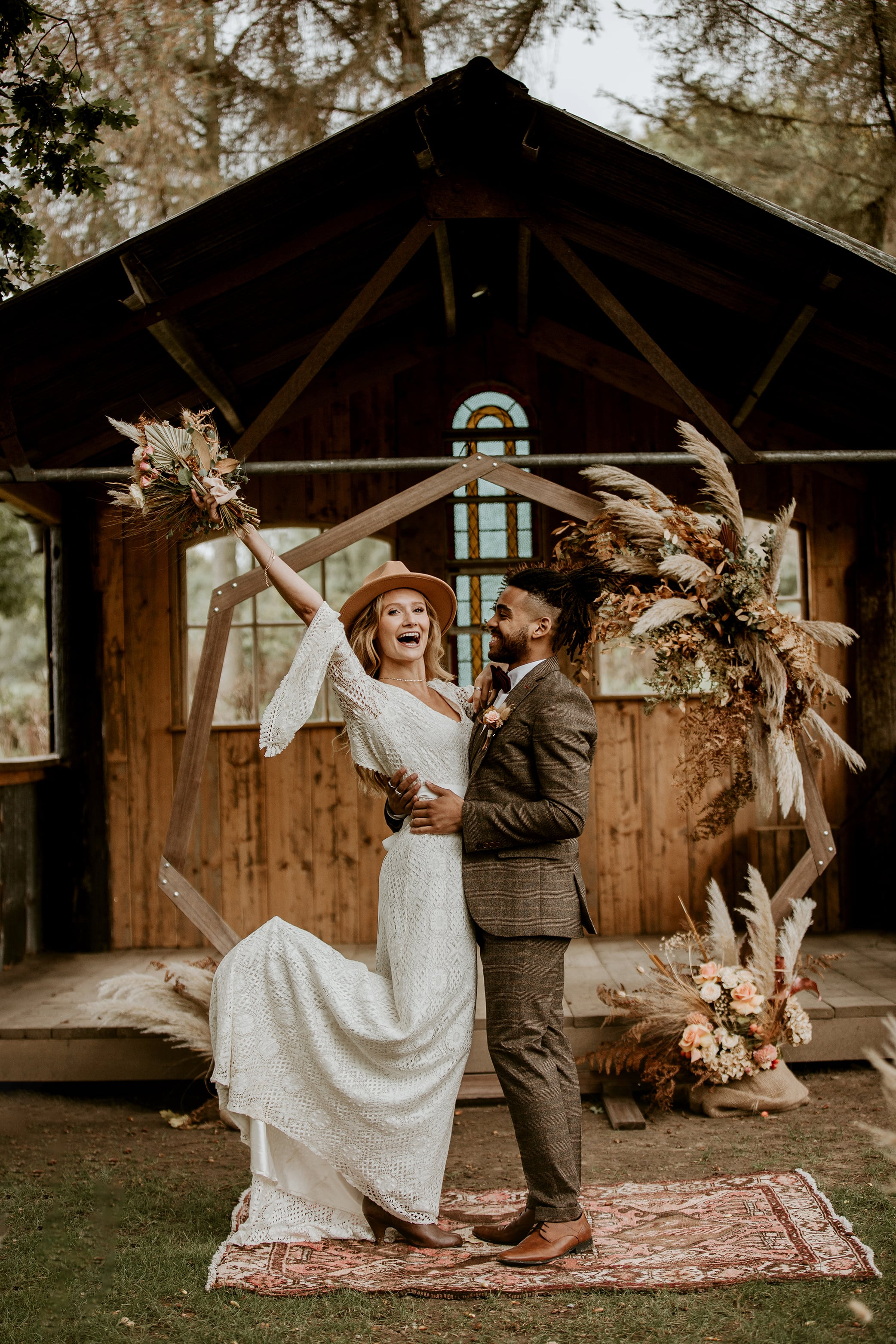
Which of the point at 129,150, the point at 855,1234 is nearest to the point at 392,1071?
the point at 855,1234

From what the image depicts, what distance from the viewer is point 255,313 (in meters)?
5.83

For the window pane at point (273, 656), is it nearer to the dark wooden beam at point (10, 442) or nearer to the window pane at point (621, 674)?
the window pane at point (621, 674)

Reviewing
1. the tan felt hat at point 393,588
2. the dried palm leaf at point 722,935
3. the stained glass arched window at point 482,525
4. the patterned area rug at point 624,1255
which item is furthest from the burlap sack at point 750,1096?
the stained glass arched window at point 482,525

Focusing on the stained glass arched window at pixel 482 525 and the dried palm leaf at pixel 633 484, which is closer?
the dried palm leaf at pixel 633 484

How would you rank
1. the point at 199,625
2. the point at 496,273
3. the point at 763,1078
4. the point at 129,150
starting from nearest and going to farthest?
the point at 763,1078 → the point at 496,273 → the point at 199,625 → the point at 129,150

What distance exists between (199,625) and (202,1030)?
285cm

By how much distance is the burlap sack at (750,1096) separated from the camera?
15.6ft

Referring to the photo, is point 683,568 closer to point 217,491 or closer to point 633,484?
point 633,484

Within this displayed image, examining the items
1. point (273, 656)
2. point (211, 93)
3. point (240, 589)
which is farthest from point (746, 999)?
point (211, 93)

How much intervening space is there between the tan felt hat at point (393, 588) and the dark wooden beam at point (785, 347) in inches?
88.5

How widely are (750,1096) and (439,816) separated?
2212mm

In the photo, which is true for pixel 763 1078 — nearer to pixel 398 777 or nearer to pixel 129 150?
pixel 398 777

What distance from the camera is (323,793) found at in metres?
6.86

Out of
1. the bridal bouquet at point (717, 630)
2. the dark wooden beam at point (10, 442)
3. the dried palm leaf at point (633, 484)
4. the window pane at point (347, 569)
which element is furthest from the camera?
the window pane at point (347, 569)
